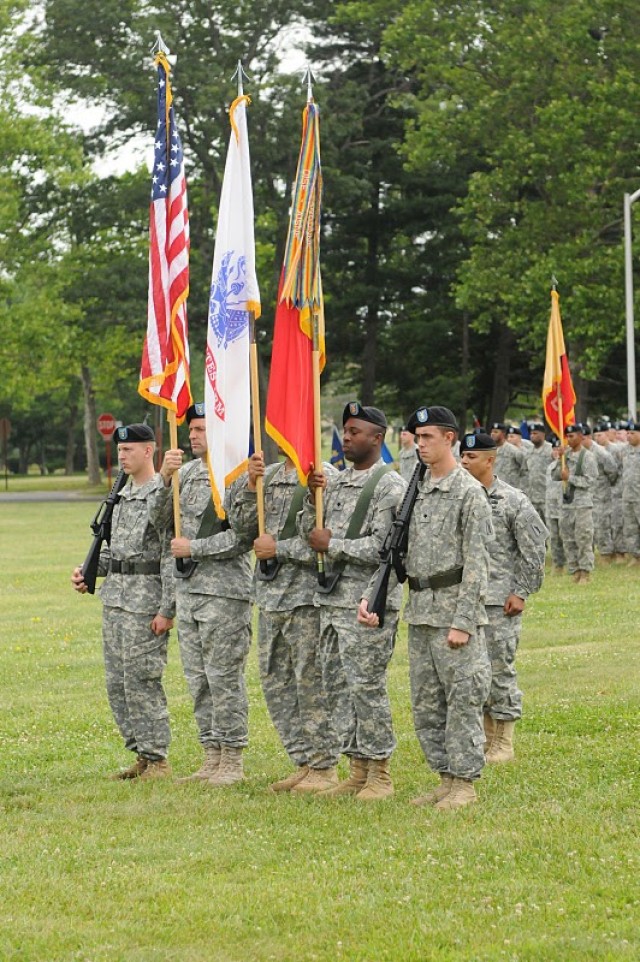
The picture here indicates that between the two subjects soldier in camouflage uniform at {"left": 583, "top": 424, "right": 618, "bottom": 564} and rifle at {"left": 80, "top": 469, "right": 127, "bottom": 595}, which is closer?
rifle at {"left": 80, "top": 469, "right": 127, "bottom": 595}

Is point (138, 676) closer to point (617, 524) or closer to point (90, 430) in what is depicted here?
point (617, 524)

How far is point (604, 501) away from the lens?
24766 mm

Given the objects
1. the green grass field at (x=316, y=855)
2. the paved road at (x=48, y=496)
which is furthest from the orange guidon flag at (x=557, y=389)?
the paved road at (x=48, y=496)

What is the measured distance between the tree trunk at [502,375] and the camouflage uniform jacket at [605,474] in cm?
2699

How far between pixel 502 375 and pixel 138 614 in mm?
43851

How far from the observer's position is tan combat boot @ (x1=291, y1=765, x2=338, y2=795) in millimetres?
9570

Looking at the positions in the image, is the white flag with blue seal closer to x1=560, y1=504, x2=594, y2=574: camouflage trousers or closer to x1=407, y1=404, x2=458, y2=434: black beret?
x1=407, y1=404, x2=458, y2=434: black beret

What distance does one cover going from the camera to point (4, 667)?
15.7 m

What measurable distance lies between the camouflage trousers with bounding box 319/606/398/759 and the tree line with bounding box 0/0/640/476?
32.8 metres

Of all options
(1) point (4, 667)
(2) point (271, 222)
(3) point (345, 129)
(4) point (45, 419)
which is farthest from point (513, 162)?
(4) point (45, 419)

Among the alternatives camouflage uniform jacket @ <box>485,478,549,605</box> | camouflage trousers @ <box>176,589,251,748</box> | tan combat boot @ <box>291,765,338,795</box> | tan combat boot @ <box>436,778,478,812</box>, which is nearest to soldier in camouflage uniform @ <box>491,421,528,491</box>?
camouflage uniform jacket @ <box>485,478,549,605</box>

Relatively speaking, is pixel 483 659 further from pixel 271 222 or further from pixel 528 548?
pixel 271 222

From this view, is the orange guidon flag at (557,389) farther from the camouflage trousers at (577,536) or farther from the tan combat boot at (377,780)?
the tan combat boot at (377,780)

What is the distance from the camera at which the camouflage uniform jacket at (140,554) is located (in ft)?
33.6
